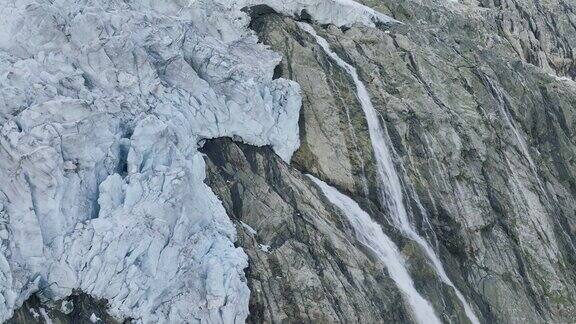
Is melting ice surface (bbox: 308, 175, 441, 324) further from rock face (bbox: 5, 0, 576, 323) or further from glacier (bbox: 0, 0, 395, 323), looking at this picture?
glacier (bbox: 0, 0, 395, 323)

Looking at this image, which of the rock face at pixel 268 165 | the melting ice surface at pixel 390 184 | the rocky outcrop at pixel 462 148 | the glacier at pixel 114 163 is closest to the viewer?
the glacier at pixel 114 163

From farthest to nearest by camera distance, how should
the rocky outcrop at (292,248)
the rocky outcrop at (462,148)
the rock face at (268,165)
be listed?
the rocky outcrop at (462,148)
the rocky outcrop at (292,248)
the rock face at (268,165)

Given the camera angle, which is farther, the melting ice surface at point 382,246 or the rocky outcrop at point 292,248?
the melting ice surface at point 382,246

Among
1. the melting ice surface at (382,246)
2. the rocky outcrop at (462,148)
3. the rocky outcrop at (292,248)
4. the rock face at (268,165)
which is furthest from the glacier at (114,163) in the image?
the rocky outcrop at (462,148)

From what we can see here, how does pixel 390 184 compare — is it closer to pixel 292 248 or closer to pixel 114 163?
pixel 292 248

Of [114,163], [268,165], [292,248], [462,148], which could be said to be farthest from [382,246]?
[114,163]

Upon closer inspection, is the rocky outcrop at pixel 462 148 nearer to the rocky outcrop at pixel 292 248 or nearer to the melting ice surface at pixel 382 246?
the melting ice surface at pixel 382 246
